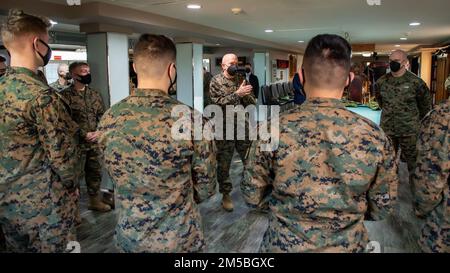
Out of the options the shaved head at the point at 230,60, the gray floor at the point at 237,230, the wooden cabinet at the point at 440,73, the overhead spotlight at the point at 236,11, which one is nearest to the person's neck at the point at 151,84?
the gray floor at the point at 237,230

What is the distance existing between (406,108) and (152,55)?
131 inches

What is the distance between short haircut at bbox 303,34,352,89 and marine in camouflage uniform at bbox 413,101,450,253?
657mm

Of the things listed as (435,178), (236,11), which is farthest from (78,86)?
(435,178)

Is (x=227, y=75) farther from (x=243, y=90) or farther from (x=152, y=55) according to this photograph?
(x=152, y=55)

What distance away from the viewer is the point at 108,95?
4.73 meters

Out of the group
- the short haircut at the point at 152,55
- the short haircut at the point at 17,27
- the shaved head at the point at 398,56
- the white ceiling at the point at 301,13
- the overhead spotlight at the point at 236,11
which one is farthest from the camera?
the overhead spotlight at the point at 236,11

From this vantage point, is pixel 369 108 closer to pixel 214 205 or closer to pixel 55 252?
pixel 214 205

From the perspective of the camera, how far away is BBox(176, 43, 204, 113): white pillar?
283 inches

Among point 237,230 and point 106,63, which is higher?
point 106,63

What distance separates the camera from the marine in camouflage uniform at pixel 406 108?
3.92 metres

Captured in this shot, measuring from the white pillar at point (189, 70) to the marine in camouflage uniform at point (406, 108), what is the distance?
4.05 metres

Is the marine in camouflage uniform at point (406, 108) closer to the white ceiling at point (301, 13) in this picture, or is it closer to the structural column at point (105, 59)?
the white ceiling at point (301, 13)

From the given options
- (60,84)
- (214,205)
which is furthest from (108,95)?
(214,205)

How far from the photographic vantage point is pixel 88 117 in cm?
373
